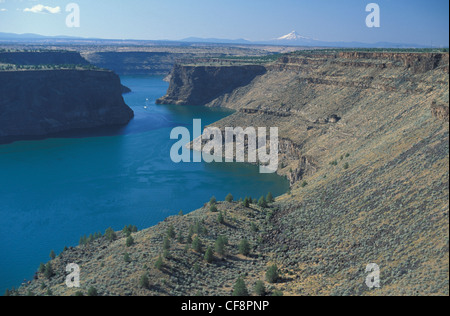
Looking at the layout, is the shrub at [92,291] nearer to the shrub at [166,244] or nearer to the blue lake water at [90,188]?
the shrub at [166,244]

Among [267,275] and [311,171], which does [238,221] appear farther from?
[311,171]

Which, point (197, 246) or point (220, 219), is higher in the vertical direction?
point (220, 219)

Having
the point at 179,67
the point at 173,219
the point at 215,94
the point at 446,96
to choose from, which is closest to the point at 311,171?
the point at 446,96

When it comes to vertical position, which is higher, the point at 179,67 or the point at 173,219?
the point at 179,67

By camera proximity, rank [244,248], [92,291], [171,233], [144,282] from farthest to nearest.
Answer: [171,233], [244,248], [144,282], [92,291]

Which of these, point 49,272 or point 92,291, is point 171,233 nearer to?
point 92,291


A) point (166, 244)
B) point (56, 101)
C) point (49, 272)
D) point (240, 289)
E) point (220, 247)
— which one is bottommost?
point (49, 272)

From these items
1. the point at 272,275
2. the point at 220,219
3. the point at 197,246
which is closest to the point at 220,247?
the point at 197,246
